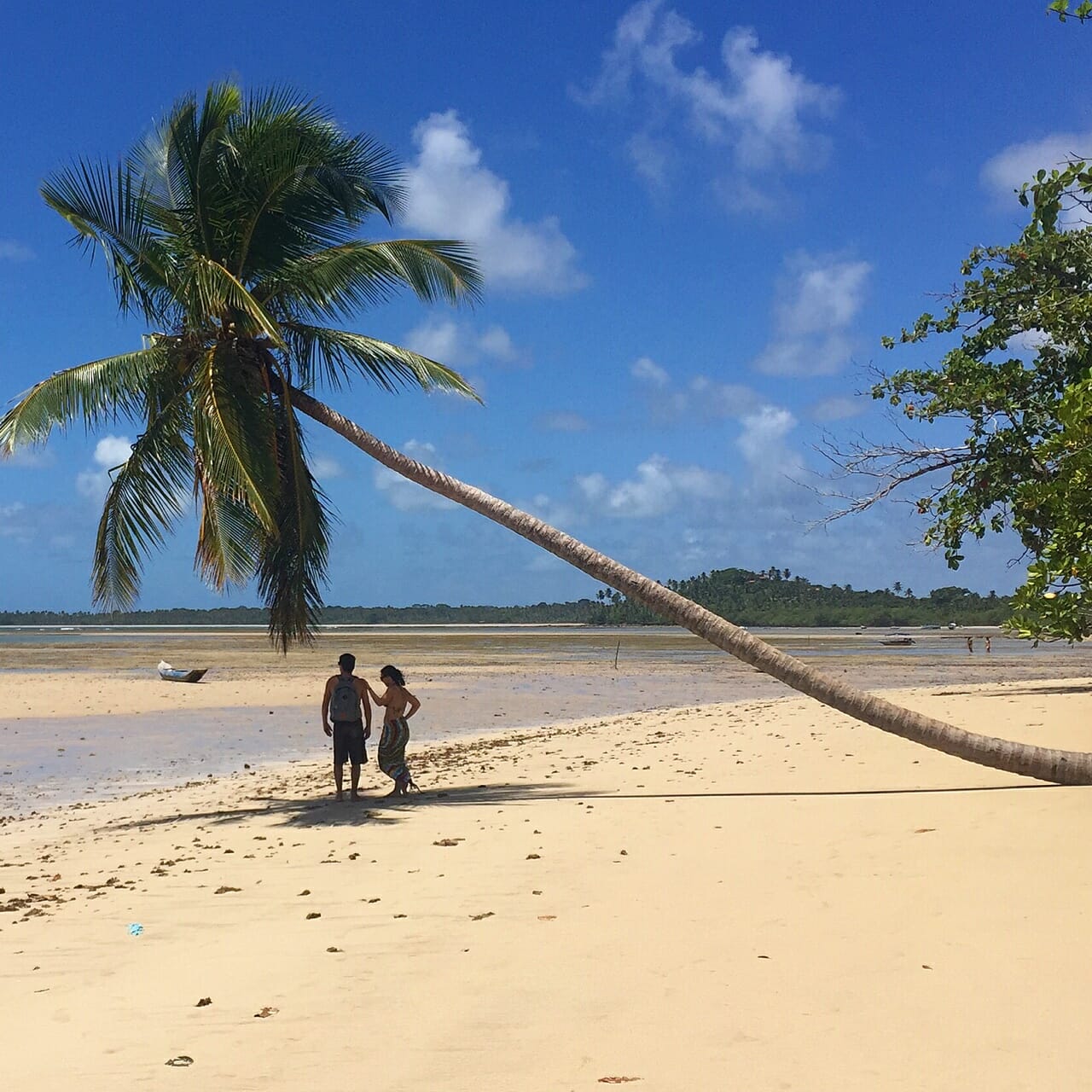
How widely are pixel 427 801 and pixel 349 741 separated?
1.05 metres

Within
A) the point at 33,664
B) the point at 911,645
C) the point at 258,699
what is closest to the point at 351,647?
the point at 33,664

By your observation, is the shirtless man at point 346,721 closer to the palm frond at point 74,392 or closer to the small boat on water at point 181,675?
the palm frond at point 74,392

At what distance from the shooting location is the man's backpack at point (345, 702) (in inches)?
432

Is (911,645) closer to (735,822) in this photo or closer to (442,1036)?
(735,822)

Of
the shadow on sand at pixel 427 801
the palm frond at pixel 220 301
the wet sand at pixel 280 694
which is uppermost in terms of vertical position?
the palm frond at pixel 220 301

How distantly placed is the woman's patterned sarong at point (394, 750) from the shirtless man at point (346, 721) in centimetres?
21

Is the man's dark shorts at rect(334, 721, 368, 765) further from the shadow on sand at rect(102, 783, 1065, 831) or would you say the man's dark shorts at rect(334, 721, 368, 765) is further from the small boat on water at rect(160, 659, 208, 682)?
the small boat on water at rect(160, 659, 208, 682)

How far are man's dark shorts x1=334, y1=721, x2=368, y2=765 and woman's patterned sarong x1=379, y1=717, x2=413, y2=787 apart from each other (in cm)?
24

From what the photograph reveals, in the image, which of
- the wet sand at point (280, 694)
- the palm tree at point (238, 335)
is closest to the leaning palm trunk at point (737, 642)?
the palm tree at point (238, 335)

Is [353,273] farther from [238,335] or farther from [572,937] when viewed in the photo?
[572,937]

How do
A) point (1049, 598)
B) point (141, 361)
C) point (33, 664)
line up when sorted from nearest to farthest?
point (141, 361)
point (1049, 598)
point (33, 664)

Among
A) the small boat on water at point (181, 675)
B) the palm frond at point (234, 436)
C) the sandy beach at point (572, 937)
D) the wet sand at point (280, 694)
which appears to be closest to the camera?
the sandy beach at point (572, 937)

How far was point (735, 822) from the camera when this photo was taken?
8.73 metres

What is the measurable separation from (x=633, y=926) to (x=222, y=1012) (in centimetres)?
230
